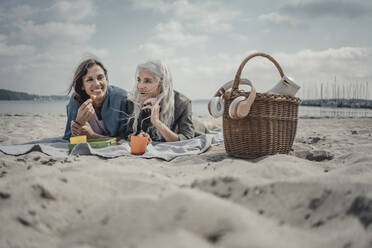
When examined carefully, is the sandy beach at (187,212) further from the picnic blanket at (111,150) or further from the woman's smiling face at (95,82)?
the woman's smiling face at (95,82)

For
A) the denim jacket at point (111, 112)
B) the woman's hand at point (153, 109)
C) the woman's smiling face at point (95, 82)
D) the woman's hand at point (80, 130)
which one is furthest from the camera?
the denim jacket at point (111, 112)

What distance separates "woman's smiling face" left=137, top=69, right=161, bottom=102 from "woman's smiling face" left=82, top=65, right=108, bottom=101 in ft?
1.97

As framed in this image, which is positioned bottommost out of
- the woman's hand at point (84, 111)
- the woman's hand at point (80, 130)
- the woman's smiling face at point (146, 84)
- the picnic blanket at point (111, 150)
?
the picnic blanket at point (111, 150)

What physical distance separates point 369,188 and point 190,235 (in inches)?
39.3

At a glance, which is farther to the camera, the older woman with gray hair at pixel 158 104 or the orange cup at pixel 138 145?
the older woman with gray hair at pixel 158 104

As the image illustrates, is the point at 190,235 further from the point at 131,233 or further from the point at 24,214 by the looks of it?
the point at 24,214

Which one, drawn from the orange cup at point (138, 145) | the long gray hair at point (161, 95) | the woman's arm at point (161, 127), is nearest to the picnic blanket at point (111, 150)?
the orange cup at point (138, 145)

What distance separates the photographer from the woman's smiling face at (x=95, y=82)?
3582 mm

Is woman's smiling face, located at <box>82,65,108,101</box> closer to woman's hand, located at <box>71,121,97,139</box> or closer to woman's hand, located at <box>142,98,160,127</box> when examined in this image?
woman's hand, located at <box>71,121,97,139</box>

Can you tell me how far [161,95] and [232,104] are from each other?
1.53 m

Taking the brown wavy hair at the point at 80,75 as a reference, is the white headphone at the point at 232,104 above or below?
below

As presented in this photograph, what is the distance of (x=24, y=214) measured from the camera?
42.7 inches

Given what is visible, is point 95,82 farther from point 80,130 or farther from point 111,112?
point 80,130

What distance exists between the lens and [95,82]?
3.58 m
